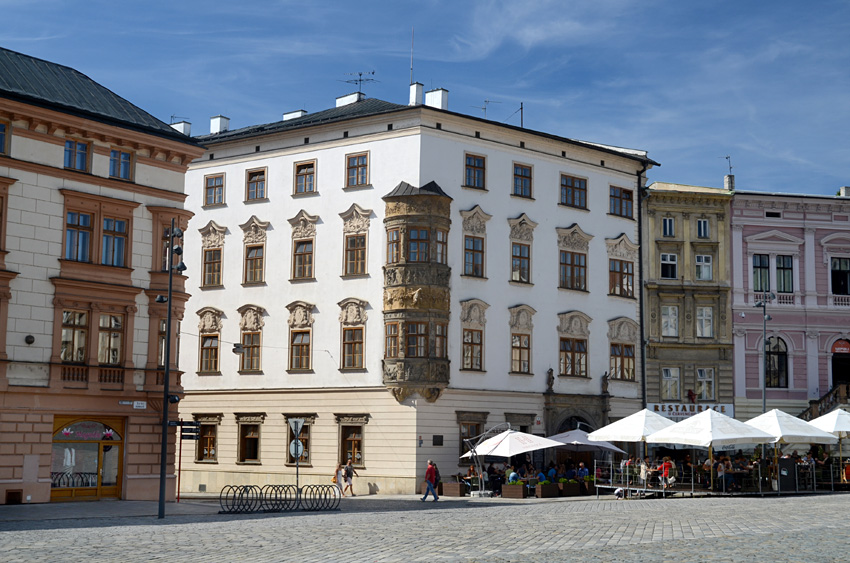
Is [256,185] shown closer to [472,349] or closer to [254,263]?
[254,263]

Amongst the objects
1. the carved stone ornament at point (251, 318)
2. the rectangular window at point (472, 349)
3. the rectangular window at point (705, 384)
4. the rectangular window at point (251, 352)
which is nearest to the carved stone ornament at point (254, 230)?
the carved stone ornament at point (251, 318)

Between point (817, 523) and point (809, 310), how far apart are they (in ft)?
116

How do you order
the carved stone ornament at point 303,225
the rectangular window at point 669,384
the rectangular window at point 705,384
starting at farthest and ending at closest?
the rectangular window at point 705,384
the rectangular window at point 669,384
the carved stone ornament at point 303,225

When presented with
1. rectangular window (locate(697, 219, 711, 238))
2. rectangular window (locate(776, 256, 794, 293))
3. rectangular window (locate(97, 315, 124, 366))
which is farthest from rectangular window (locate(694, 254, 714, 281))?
rectangular window (locate(97, 315, 124, 366))

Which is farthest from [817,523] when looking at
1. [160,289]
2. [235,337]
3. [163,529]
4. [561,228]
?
[235,337]

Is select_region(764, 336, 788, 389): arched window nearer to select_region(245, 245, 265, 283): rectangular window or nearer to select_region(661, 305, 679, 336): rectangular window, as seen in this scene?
select_region(661, 305, 679, 336): rectangular window

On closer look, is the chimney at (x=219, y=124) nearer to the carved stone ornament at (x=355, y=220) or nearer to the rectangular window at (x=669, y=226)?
the carved stone ornament at (x=355, y=220)

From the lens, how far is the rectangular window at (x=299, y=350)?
49000 millimetres

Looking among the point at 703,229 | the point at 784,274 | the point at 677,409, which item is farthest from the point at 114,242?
the point at 784,274

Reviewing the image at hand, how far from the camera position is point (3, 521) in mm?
27844

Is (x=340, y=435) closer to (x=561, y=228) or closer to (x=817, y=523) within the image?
(x=561, y=228)

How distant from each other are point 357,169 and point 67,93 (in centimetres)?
1401

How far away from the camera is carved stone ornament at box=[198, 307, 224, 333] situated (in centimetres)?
5169

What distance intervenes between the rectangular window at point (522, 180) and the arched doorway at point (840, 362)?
1958 centimetres
